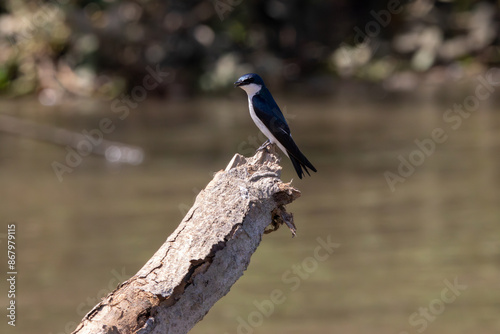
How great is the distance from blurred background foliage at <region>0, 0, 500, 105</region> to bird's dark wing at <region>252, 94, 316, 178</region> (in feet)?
54.7

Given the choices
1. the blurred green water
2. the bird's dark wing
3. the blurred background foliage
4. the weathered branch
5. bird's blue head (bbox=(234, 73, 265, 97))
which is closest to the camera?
the weathered branch

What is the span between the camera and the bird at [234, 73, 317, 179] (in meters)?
4.93

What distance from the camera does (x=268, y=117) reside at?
16.6 ft

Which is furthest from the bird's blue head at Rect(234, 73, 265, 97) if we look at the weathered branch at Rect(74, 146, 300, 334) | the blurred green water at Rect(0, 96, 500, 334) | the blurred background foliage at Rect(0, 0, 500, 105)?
the blurred background foliage at Rect(0, 0, 500, 105)

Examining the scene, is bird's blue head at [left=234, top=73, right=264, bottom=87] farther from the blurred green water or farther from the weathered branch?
the blurred green water

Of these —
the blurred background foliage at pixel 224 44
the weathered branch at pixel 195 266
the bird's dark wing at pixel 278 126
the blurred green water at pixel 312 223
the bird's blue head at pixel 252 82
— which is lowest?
the weathered branch at pixel 195 266

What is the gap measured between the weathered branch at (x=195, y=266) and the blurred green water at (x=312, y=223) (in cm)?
374

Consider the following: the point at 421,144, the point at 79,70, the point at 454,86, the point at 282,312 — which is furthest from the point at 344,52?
the point at 282,312

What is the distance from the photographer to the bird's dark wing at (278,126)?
16.1ft

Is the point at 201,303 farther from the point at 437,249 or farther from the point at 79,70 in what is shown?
the point at 79,70

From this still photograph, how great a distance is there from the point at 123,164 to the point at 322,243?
18.8 feet

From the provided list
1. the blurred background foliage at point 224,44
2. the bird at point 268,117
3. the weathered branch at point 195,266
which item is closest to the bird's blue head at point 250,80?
the bird at point 268,117

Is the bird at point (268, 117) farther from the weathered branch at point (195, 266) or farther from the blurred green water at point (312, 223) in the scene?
the blurred green water at point (312, 223)

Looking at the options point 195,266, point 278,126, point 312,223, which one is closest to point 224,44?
point 312,223
